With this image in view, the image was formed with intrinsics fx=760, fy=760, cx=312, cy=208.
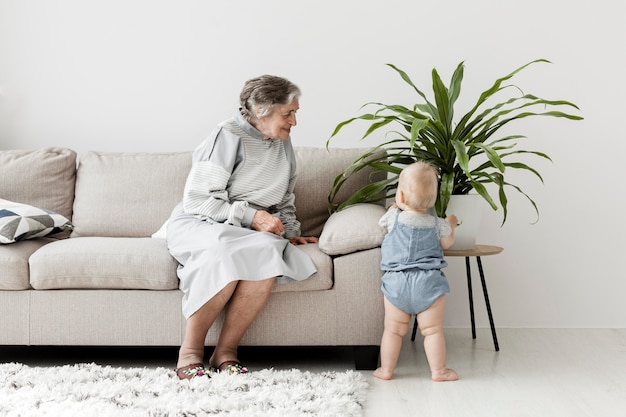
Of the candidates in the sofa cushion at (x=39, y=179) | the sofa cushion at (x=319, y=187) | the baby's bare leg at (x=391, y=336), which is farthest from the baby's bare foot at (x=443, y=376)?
the sofa cushion at (x=39, y=179)

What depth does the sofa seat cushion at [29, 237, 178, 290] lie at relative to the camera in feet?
8.88

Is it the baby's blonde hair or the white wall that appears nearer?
the baby's blonde hair

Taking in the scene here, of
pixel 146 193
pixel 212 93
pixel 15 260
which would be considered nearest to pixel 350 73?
pixel 212 93

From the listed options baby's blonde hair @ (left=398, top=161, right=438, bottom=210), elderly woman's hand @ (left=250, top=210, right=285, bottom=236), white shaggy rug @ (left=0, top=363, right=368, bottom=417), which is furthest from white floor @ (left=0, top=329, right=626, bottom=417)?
baby's blonde hair @ (left=398, top=161, right=438, bottom=210)

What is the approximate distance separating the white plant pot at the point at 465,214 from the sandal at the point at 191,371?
1120mm

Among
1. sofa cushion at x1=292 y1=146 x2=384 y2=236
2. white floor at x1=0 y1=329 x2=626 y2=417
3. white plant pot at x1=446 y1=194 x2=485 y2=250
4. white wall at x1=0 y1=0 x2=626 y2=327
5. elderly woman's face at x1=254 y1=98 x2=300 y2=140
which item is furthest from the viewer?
white wall at x1=0 y1=0 x2=626 y2=327

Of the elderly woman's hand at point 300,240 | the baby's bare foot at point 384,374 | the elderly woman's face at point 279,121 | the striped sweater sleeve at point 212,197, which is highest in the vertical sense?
the elderly woman's face at point 279,121

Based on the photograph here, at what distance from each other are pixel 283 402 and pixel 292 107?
3.71 feet

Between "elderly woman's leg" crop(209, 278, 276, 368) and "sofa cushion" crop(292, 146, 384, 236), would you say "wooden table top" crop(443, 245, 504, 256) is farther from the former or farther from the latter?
"elderly woman's leg" crop(209, 278, 276, 368)

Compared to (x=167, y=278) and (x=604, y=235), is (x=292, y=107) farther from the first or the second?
(x=604, y=235)

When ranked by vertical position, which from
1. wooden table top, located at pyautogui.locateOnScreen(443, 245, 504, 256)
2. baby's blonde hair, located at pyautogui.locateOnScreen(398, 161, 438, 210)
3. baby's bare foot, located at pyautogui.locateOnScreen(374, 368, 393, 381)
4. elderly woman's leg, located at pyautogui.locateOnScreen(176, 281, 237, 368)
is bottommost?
baby's bare foot, located at pyautogui.locateOnScreen(374, 368, 393, 381)

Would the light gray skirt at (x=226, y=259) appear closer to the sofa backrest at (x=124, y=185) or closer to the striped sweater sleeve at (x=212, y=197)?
the striped sweater sleeve at (x=212, y=197)

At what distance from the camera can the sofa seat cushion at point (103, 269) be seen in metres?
2.71

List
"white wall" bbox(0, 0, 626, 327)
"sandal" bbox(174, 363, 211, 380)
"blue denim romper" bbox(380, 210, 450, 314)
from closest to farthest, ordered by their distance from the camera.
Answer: "sandal" bbox(174, 363, 211, 380), "blue denim romper" bbox(380, 210, 450, 314), "white wall" bbox(0, 0, 626, 327)
